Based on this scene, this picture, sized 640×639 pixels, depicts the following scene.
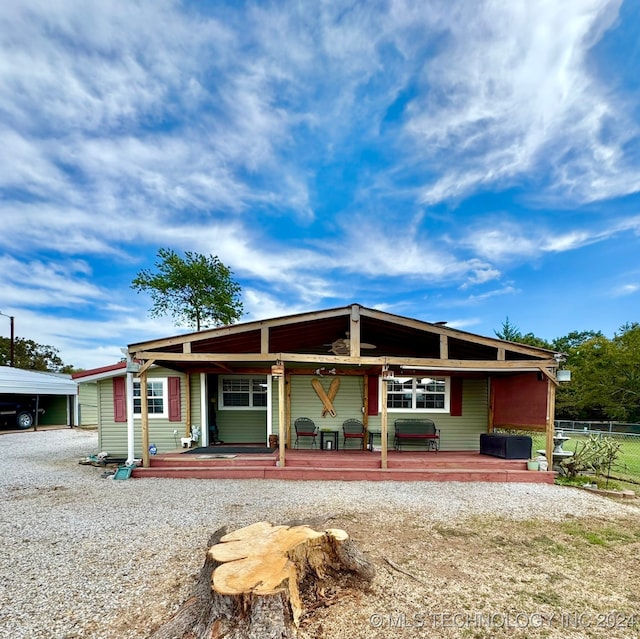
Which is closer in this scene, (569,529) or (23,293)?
(569,529)

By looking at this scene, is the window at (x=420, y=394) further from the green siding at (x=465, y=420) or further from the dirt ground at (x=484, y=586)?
the dirt ground at (x=484, y=586)

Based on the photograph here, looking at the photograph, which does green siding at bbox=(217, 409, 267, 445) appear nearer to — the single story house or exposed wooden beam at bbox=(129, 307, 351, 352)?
the single story house

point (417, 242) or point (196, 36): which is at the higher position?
point (196, 36)

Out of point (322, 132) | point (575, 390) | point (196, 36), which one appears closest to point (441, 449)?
point (322, 132)

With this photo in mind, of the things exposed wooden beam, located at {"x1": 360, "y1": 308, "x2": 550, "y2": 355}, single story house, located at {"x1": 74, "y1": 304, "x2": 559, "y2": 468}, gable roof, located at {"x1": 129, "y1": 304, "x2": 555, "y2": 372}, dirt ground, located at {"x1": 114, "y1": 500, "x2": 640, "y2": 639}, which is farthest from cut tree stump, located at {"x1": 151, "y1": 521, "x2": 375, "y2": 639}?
single story house, located at {"x1": 74, "y1": 304, "x2": 559, "y2": 468}

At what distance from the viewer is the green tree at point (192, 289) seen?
23391 millimetres

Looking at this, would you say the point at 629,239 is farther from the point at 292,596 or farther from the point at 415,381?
the point at 292,596

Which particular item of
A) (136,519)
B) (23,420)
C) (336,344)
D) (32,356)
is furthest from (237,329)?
(32,356)

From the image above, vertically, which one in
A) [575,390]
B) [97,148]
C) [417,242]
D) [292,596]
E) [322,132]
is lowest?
[575,390]

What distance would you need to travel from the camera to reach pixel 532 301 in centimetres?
2186

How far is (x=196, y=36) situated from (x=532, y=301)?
2218 cm

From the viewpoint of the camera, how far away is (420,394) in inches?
341

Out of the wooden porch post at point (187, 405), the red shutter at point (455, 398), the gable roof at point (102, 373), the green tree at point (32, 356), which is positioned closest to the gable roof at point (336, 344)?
the wooden porch post at point (187, 405)

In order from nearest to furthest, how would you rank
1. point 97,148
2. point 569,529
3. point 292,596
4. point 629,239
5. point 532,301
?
point 292,596 < point 569,529 < point 97,148 < point 629,239 < point 532,301
